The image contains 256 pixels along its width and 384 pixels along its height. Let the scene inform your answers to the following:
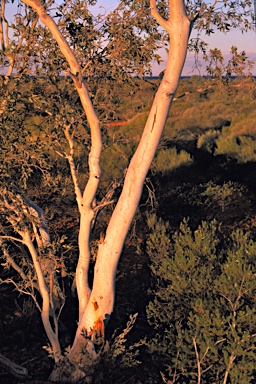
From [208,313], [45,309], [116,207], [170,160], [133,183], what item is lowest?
[45,309]

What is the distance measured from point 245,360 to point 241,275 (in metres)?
0.94

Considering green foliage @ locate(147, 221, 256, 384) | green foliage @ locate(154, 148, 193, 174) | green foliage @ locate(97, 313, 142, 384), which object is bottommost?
green foliage @ locate(97, 313, 142, 384)

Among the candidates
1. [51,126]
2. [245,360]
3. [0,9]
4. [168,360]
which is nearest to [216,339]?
[245,360]

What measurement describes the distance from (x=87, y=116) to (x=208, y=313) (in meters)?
2.58

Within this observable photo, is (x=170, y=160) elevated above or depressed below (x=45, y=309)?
above

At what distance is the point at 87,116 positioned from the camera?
5.95 metres

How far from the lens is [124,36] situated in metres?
6.79

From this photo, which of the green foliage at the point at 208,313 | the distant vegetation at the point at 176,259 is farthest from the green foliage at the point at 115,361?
the green foliage at the point at 208,313

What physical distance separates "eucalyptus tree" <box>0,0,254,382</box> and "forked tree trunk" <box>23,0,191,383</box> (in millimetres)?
11

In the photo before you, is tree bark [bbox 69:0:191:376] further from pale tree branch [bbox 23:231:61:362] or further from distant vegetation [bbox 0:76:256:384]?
distant vegetation [bbox 0:76:256:384]

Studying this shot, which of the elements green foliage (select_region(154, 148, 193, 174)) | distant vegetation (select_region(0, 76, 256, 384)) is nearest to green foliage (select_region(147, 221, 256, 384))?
distant vegetation (select_region(0, 76, 256, 384))

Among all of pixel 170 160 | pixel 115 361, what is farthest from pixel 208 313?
pixel 170 160

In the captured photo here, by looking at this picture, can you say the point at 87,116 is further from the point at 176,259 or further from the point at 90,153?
the point at 176,259

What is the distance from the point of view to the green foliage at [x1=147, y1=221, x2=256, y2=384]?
18.5 feet
